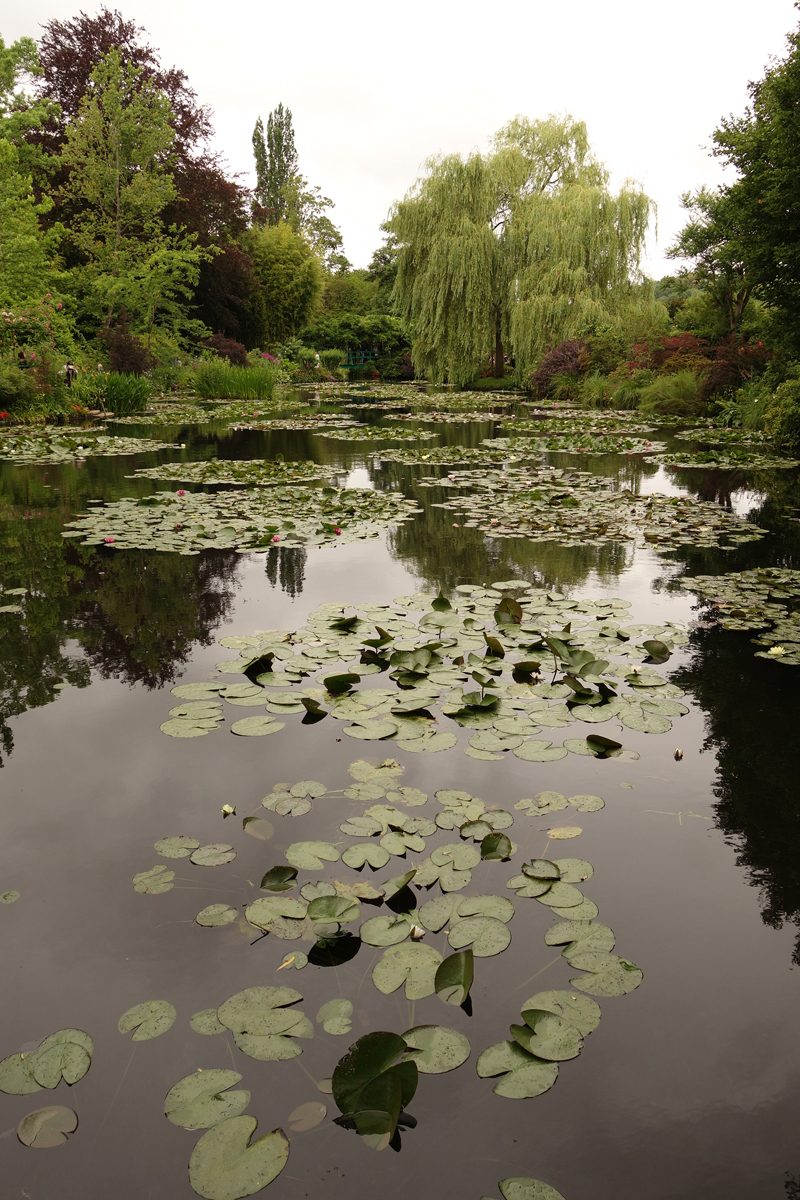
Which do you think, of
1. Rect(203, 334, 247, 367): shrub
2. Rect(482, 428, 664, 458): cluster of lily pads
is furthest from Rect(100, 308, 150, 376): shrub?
Rect(482, 428, 664, 458): cluster of lily pads

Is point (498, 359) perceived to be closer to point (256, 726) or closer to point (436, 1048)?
Answer: point (256, 726)

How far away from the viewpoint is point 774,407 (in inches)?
391

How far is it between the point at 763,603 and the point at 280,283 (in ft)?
103

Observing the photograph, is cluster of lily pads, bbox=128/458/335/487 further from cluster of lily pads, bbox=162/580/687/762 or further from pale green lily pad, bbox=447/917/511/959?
pale green lily pad, bbox=447/917/511/959

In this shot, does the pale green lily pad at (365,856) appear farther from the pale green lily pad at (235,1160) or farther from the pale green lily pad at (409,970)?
the pale green lily pad at (235,1160)

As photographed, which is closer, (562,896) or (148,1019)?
(148,1019)

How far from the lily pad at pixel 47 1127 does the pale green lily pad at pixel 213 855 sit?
60cm

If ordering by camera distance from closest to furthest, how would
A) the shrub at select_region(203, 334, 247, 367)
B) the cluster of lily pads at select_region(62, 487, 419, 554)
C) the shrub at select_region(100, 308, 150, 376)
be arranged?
the cluster of lily pads at select_region(62, 487, 419, 554)
the shrub at select_region(100, 308, 150, 376)
the shrub at select_region(203, 334, 247, 367)

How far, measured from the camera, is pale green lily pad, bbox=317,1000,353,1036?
1272 millimetres

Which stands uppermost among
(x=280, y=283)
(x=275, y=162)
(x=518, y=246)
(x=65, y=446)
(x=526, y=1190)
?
(x=275, y=162)

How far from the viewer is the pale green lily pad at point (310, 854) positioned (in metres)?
1.70

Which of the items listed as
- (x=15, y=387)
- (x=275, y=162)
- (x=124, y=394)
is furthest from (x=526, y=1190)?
(x=275, y=162)

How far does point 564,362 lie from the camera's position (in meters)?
19.8

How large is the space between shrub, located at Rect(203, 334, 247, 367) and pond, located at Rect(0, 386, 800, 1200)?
19.8 metres
